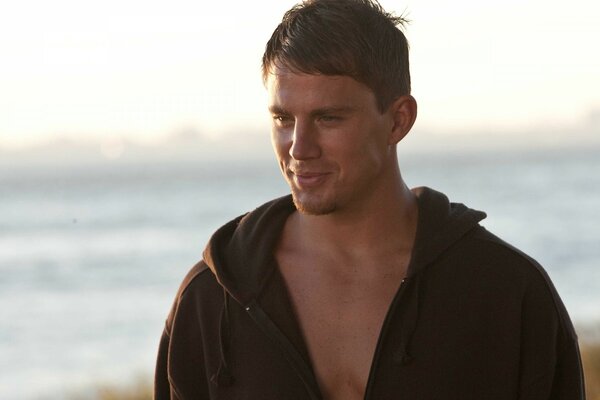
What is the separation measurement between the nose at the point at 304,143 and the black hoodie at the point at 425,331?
1.71 ft

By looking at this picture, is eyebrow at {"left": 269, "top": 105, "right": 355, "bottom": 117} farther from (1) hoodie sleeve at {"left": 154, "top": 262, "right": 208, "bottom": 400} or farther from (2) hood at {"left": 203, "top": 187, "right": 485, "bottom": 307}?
(1) hoodie sleeve at {"left": 154, "top": 262, "right": 208, "bottom": 400}

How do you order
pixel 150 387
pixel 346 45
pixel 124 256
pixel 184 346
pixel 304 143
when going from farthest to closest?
pixel 124 256, pixel 150 387, pixel 184 346, pixel 346 45, pixel 304 143

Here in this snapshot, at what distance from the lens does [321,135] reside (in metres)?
4.09

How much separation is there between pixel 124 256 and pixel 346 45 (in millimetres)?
27330

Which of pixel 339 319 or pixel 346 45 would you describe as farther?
pixel 339 319

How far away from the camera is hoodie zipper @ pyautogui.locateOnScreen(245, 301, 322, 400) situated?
4250 millimetres

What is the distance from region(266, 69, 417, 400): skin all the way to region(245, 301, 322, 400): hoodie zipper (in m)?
0.06

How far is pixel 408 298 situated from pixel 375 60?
75cm

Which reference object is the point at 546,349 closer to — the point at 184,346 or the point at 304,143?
the point at 304,143

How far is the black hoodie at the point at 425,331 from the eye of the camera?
4.29m

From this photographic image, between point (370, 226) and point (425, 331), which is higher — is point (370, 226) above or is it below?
above

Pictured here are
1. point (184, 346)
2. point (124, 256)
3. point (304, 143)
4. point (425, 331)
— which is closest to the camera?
point (304, 143)

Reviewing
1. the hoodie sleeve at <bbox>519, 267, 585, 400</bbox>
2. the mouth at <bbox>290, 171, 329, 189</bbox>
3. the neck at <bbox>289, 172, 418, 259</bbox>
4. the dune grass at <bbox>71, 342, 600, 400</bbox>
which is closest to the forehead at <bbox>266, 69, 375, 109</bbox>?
the mouth at <bbox>290, 171, 329, 189</bbox>

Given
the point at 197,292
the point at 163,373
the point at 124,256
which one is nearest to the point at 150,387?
the point at 163,373
